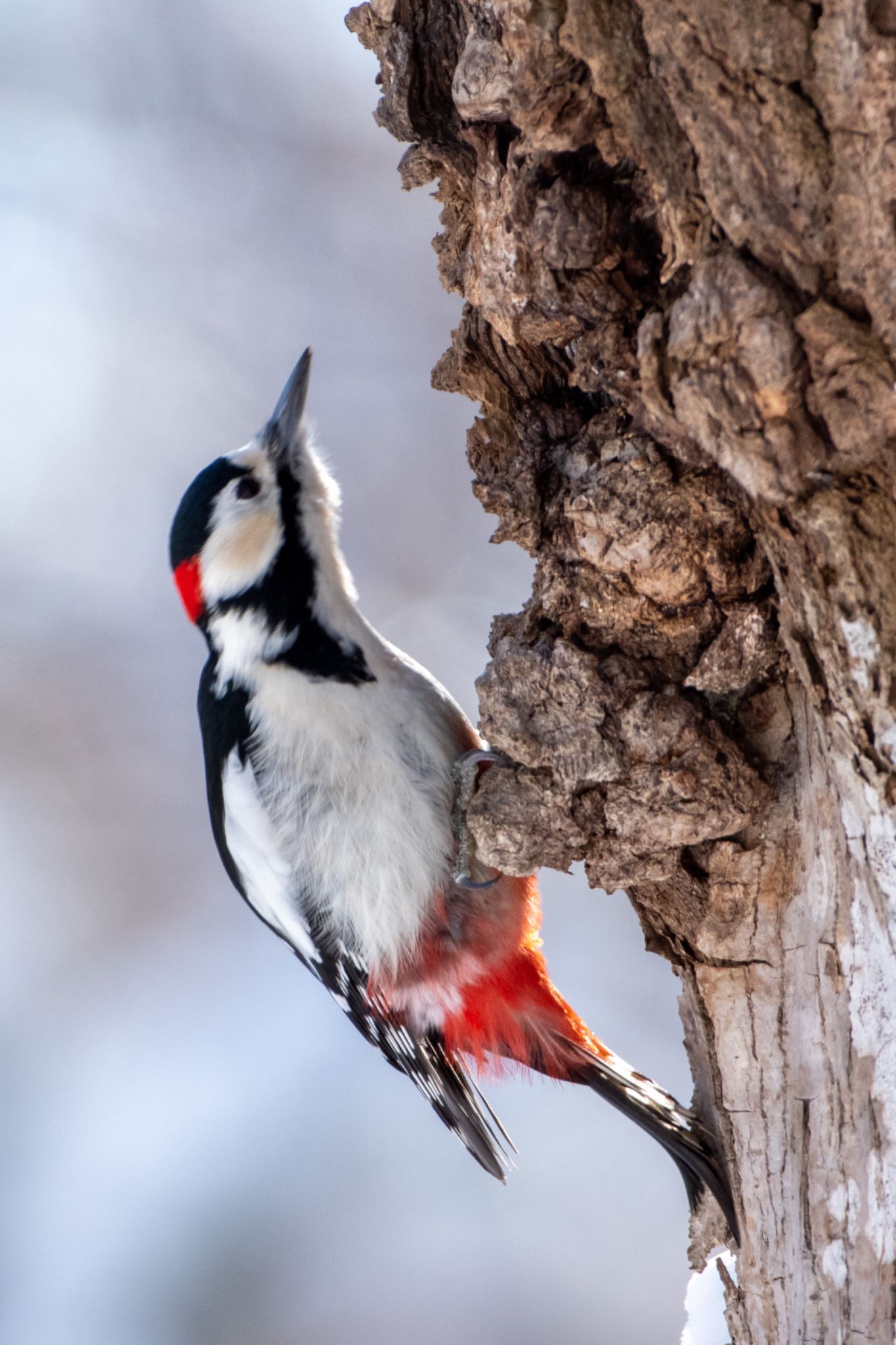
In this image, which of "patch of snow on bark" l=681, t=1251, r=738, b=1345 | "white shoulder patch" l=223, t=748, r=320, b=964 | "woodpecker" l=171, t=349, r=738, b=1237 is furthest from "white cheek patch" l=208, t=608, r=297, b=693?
"patch of snow on bark" l=681, t=1251, r=738, b=1345

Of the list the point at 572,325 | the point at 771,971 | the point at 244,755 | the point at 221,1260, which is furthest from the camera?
the point at 221,1260

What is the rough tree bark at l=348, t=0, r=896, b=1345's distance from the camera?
805 millimetres

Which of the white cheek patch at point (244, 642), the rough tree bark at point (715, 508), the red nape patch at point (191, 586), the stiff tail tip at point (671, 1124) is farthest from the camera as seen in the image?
the red nape patch at point (191, 586)

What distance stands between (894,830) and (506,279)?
0.60 meters

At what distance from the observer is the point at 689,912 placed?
49.4 inches

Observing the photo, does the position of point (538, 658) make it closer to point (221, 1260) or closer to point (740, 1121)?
point (740, 1121)

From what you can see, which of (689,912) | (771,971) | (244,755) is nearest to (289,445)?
(244,755)

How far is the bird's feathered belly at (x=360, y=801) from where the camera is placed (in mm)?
1540

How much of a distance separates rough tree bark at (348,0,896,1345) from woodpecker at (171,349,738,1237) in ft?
0.96

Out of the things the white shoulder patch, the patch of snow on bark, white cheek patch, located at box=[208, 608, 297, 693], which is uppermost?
white cheek patch, located at box=[208, 608, 297, 693]

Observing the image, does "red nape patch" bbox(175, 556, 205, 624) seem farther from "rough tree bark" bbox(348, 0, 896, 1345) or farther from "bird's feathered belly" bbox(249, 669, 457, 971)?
"rough tree bark" bbox(348, 0, 896, 1345)

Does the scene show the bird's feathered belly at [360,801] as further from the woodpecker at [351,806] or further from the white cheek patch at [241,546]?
the white cheek patch at [241,546]

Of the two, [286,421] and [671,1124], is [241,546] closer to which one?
[286,421]

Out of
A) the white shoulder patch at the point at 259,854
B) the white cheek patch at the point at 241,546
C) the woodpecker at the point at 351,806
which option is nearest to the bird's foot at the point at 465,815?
the woodpecker at the point at 351,806
